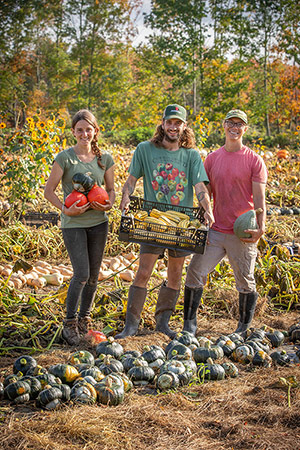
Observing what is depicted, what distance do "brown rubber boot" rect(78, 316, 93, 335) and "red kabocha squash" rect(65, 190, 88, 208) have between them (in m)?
1.05

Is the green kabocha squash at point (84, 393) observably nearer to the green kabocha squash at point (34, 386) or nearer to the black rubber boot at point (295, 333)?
the green kabocha squash at point (34, 386)

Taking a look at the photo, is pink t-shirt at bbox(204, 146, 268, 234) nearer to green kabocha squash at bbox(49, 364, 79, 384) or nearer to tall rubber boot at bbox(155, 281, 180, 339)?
tall rubber boot at bbox(155, 281, 180, 339)

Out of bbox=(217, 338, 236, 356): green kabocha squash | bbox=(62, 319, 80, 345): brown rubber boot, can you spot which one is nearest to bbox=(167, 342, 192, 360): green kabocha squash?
bbox=(217, 338, 236, 356): green kabocha squash

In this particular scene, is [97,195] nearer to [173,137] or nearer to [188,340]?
[173,137]

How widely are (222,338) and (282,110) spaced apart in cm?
2453

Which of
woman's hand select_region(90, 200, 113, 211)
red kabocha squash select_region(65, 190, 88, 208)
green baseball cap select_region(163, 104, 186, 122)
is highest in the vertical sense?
green baseball cap select_region(163, 104, 186, 122)

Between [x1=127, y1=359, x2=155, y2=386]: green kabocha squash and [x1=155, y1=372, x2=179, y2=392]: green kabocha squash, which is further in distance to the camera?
[x1=127, y1=359, x2=155, y2=386]: green kabocha squash

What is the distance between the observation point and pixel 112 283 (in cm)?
565

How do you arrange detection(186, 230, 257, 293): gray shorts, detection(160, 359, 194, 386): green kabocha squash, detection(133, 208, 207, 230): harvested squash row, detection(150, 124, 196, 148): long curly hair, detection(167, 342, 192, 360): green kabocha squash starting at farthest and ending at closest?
detection(186, 230, 257, 293): gray shorts < detection(150, 124, 196, 148): long curly hair < detection(133, 208, 207, 230): harvested squash row < detection(167, 342, 192, 360): green kabocha squash < detection(160, 359, 194, 386): green kabocha squash

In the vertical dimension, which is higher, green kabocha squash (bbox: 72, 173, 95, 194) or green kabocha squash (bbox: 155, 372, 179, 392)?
green kabocha squash (bbox: 72, 173, 95, 194)

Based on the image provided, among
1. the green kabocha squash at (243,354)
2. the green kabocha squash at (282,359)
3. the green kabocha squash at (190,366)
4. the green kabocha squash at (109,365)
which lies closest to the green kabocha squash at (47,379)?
the green kabocha squash at (109,365)

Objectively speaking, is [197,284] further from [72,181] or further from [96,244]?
[72,181]

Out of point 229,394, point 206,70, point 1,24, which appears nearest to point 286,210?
point 229,394

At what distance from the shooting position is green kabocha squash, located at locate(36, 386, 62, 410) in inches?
117
